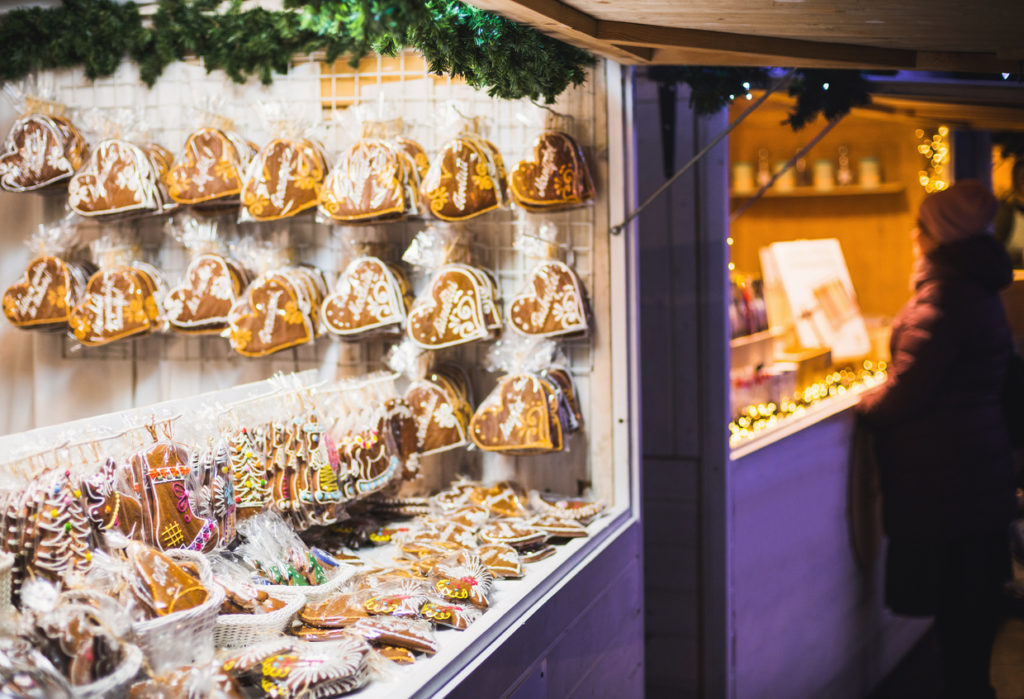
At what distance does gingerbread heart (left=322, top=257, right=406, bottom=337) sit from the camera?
2562 mm

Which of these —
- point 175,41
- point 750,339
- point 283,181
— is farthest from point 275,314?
point 750,339

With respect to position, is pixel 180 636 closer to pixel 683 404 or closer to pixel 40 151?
pixel 40 151

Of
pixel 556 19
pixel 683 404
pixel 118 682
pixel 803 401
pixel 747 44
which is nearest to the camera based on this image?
pixel 118 682

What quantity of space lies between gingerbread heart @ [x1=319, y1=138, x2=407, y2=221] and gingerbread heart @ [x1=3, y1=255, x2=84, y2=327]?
95 centimetres

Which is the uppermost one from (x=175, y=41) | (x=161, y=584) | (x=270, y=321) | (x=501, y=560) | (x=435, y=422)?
(x=175, y=41)

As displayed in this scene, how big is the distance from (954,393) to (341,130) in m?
2.49

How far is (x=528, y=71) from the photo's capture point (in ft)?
6.57

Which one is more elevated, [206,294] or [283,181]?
[283,181]

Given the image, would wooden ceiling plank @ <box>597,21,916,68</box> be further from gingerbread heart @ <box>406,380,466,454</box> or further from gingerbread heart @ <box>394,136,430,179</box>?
gingerbread heart @ <box>406,380,466,454</box>

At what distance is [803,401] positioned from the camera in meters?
3.81

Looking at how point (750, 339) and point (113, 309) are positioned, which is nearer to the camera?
point (113, 309)

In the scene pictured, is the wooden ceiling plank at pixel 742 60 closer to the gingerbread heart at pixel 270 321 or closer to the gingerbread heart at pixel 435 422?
the gingerbread heart at pixel 435 422

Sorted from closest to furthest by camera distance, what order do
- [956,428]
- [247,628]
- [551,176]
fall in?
[247,628], [551,176], [956,428]

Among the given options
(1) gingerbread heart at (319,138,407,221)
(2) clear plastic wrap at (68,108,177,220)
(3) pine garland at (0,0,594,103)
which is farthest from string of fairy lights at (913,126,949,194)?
(2) clear plastic wrap at (68,108,177,220)
